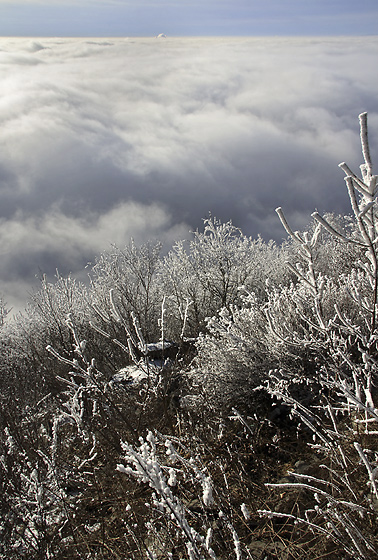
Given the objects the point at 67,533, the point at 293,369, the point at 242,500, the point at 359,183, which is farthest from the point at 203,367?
the point at 359,183

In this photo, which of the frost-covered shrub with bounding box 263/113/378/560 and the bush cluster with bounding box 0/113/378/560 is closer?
the frost-covered shrub with bounding box 263/113/378/560

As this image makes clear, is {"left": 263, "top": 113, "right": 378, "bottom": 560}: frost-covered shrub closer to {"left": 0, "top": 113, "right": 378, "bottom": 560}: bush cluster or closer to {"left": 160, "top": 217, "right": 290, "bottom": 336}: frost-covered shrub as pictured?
{"left": 0, "top": 113, "right": 378, "bottom": 560}: bush cluster

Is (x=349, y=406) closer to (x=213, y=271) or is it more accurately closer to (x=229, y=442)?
(x=229, y=442)

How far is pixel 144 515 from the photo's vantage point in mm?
3783

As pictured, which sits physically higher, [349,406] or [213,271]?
[213,271]

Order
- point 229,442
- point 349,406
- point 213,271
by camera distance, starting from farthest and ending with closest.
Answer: point 213,271
point 229,442
point 349,406

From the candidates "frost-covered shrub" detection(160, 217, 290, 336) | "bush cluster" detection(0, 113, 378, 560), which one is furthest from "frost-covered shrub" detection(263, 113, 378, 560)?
"frost-covered shrub" detection(160, 217, 290, 336)

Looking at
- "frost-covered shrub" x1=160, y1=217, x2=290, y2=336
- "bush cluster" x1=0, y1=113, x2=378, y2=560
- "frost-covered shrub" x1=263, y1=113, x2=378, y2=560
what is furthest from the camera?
"frost-covered shrub" x1=160, y1=217, x2=290, y2=336

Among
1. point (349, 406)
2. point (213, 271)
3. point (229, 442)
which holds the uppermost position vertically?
point (213, 271)

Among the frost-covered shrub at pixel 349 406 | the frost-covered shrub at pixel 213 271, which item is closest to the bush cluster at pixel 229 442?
the frost-covered shrub at pixel 349 406

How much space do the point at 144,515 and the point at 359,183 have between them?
3.46 metres

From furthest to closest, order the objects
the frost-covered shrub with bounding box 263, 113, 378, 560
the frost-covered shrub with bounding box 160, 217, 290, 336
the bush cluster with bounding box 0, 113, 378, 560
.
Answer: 1. the frost-covered shrub with bounding box 160, 217, 290, 336
2. the bush cluster with bounding box 0, 113, 378, 560
3. the frost-covered shrub with bounding box 263, 113, 378, 560

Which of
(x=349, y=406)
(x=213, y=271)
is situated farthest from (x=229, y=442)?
(x=213, y=271)

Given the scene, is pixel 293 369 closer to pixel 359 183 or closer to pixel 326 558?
pixel 326 558
